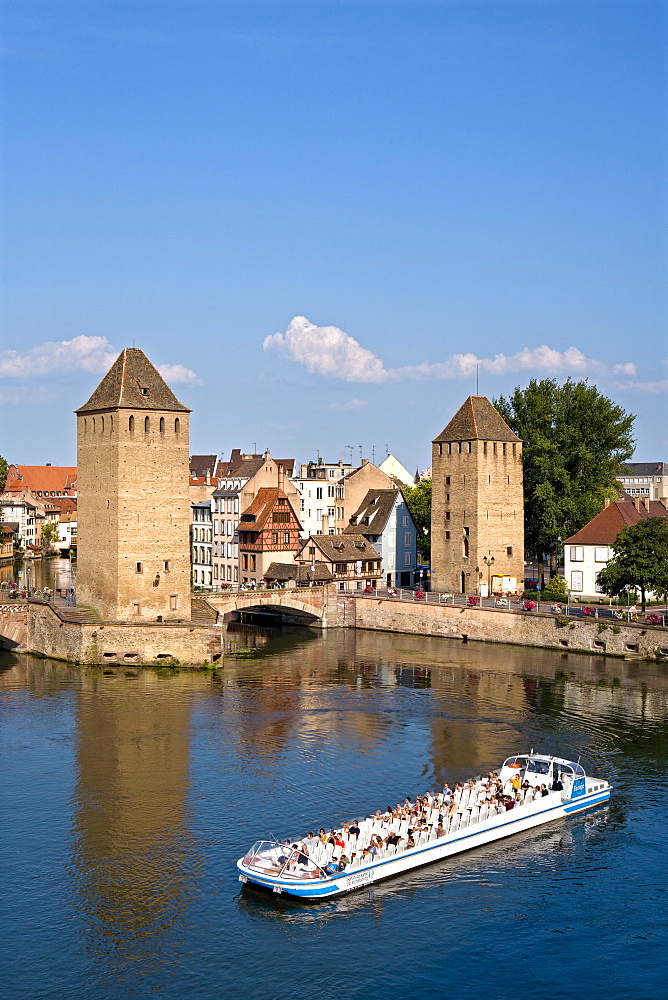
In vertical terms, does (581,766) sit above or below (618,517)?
below

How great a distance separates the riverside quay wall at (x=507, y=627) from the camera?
57.6 m

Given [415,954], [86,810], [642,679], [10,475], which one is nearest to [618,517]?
[642,679]

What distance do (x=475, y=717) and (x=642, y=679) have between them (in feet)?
35.7

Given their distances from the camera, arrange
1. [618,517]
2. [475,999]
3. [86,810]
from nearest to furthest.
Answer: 1. [475,999]
2. [86,810]
3. [618,517]

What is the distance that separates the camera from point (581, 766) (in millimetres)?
37719

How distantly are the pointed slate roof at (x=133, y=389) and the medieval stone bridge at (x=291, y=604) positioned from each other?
474 inches

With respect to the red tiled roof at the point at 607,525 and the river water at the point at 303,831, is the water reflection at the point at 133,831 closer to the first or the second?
the river water at the point at 303,831

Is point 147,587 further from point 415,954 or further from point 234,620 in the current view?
point 415,954

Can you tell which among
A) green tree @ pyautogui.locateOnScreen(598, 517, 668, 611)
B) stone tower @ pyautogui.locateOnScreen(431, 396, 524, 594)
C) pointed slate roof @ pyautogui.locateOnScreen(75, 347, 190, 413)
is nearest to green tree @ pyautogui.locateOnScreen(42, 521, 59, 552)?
stone tower @ pyautogui.locateOnScreen(431, 396, 524, 594)

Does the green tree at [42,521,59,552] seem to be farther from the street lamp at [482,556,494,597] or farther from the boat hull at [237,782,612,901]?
the boat hull at [237,782,612,901]

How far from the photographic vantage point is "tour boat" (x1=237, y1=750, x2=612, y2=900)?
2786 cm

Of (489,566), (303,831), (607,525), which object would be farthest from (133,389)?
(303,831)

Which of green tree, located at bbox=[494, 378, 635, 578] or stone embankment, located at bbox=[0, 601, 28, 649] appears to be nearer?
stone embankment, located at bbox=[0, 601, 28, 649]

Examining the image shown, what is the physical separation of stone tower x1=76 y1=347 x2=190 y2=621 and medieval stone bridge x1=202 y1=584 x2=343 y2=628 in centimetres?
513
